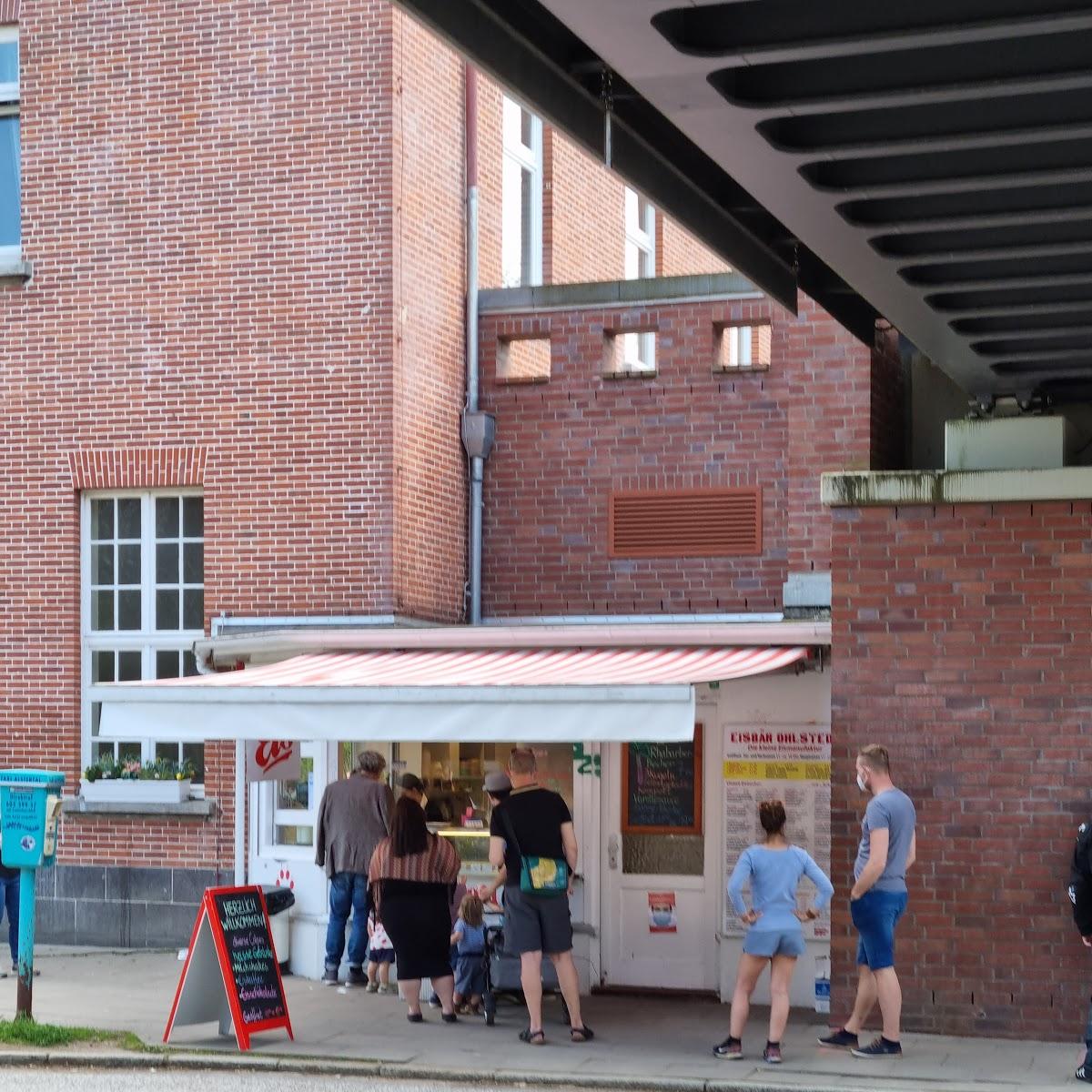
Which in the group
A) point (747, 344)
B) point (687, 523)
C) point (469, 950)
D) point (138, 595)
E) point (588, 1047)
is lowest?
point (588, 1047)

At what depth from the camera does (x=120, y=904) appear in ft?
50.6

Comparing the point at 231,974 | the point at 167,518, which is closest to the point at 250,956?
the point at 231,974

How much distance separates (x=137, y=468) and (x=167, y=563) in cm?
83

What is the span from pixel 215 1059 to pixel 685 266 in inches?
513

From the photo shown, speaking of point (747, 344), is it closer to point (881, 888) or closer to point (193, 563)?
point (193, 563)

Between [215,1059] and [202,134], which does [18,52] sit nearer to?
[202,134]

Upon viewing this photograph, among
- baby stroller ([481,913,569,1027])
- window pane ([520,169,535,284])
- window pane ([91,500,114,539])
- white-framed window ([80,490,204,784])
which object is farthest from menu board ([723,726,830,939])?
window pane ([520,169,535,284])

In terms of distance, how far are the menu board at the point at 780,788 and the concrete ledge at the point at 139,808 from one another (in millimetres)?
4306

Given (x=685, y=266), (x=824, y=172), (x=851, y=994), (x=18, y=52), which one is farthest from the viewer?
(x=685, y=266)

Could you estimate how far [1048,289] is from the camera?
10.2m

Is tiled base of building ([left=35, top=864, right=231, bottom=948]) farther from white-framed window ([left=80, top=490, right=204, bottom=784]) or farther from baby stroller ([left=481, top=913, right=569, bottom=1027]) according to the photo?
baby stroller ([left=481, top=913, right=569, bottom=1027])

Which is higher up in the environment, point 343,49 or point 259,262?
point 343,49

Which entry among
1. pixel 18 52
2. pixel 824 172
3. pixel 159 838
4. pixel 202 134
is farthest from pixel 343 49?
pixel 824 172

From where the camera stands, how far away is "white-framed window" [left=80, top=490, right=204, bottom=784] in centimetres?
1586
